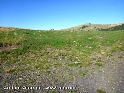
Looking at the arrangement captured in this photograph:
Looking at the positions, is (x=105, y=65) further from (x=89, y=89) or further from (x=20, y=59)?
(x=20, y=59)

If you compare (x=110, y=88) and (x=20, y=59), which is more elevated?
(x=20, y=59)

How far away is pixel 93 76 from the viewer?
10.5 m

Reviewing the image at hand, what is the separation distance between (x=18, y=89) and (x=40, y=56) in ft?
26.4

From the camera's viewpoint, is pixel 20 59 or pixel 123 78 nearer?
pixel 123 78

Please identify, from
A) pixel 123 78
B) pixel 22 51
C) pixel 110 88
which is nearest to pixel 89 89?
pixel 110 88

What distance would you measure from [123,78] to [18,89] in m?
8.62

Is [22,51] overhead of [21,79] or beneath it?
overhead

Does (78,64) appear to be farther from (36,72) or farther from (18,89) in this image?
(18,89)

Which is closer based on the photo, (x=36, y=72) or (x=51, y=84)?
(x=51, y=84)

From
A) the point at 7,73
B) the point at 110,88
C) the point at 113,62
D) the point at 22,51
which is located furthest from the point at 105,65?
the point at 22,51

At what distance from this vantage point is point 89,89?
8.46m

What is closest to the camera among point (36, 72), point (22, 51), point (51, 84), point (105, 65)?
point (51, 84)

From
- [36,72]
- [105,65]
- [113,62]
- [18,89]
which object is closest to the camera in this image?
[18,89]

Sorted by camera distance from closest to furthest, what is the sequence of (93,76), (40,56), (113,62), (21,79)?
(21,79) → (93,76) → (113,62) → (40,56)
